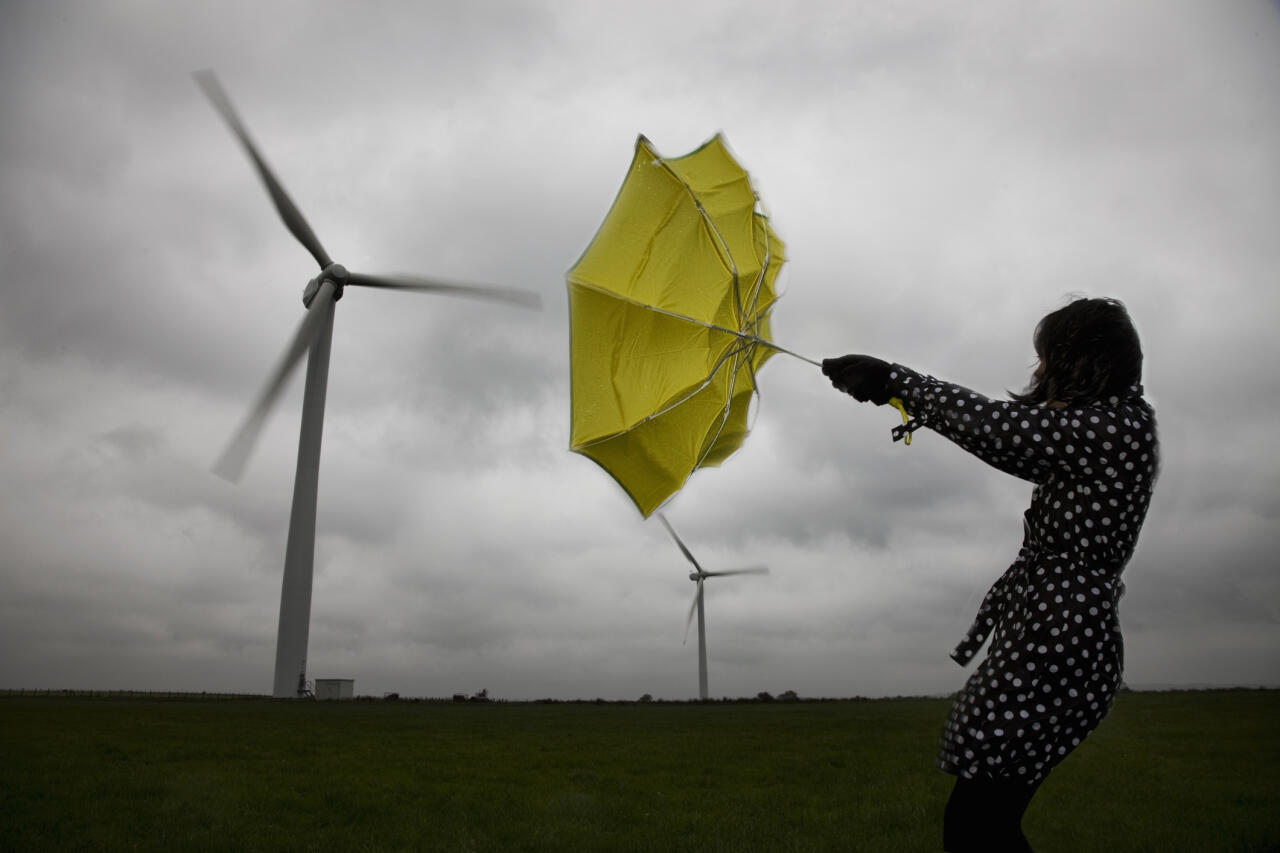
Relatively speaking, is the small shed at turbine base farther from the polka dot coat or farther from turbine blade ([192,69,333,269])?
the polka dot coat

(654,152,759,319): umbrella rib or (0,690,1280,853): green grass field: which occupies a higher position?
(654,152,759,319): umbrella rib

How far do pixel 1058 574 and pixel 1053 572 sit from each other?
0.02 metres

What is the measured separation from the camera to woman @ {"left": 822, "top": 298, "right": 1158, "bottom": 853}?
3393mm

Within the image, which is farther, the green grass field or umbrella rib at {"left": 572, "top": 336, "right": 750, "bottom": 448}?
the green grass field

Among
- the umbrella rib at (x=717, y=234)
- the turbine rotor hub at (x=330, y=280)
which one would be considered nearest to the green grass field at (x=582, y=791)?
the umbrella rib at (x=717, y=234)

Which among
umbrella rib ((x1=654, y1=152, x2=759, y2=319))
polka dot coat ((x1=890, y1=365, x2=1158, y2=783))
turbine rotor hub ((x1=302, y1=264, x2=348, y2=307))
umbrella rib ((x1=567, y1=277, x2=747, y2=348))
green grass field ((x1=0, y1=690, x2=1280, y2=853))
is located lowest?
green grass field ((x1=0, y1=690, x2=1280, y2=853))

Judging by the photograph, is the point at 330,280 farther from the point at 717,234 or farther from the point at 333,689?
the point at 717,234

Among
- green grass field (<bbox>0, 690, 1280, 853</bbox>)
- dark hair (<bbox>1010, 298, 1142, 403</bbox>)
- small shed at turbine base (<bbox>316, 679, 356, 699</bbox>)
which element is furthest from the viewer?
small shed at turbine base (<bbox>316, 679, 356, 699</bbox>)

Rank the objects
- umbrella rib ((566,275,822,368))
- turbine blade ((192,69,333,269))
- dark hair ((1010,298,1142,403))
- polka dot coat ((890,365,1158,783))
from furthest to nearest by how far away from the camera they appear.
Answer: turbine blade ((192,69,333,269)) → umbrella rib ((566,275,822,368)) → dark hair ((1010,298,1142,403)) → polka dot coat ((890,365,1158,783))

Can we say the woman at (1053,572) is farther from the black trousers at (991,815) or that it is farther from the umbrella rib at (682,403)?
the umbrella rib at (682,403)

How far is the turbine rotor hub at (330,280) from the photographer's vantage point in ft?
142

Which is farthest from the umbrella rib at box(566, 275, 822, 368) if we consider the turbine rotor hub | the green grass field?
the turbine rotor hub

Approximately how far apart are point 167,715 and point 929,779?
3163 cm

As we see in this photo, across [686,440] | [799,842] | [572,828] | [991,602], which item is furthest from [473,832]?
[991,602]
